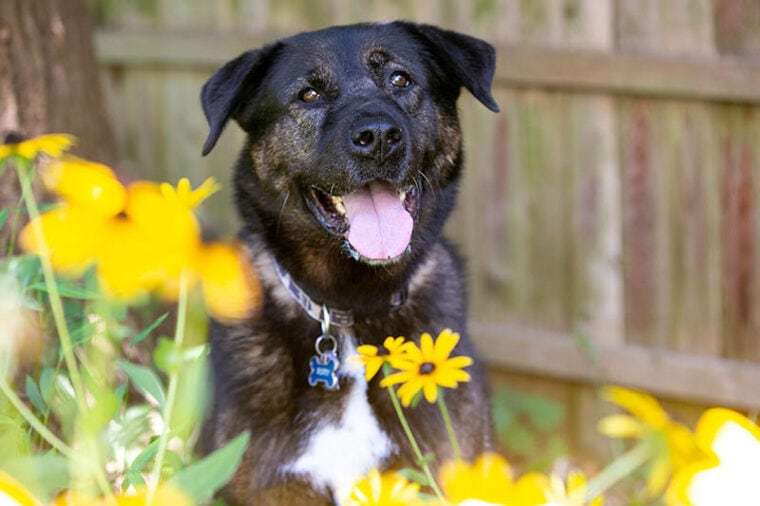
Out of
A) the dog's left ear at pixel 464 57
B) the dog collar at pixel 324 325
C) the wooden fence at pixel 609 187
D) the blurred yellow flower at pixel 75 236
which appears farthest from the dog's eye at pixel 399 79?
the blurred yellow flower at pixel 75 236

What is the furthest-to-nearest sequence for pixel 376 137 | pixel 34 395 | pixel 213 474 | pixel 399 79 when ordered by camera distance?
pixel 399 79
pixel 376 137
pixel 34 395
pixel 213 474

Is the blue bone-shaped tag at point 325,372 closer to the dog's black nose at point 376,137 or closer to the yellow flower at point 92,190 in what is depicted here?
the dog's black nose at point 376,137

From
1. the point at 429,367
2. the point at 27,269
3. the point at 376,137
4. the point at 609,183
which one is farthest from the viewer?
the point at 609,183

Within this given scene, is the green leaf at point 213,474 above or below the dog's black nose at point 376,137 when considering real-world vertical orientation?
above

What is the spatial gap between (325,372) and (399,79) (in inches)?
34.7

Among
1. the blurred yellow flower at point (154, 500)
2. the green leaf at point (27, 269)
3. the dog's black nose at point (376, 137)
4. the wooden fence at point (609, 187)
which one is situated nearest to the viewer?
the blurred yellow flower at point (154, 500)

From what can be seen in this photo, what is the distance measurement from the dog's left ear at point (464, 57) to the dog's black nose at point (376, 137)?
0.39 m

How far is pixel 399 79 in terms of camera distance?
10.0ft

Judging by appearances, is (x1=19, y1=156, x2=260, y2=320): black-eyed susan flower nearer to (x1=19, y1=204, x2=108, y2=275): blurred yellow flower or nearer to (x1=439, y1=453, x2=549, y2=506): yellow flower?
(x1=19, y1=204, x2=108, y2=275): blurred yellow flower

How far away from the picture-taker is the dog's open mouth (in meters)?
2.77

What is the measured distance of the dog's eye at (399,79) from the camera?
10.00 feet

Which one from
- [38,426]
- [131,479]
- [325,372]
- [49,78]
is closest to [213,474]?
[38,426]

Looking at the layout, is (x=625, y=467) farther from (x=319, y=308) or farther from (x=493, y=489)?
(x=319, y=308)

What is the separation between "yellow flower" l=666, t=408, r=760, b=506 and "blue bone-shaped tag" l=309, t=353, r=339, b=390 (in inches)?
72.4
